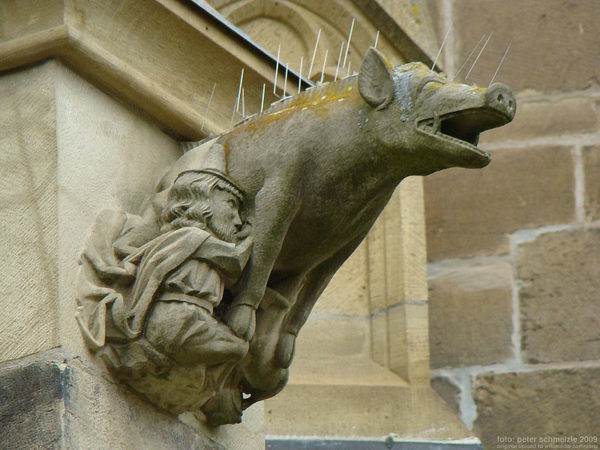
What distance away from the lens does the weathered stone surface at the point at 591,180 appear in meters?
5.27

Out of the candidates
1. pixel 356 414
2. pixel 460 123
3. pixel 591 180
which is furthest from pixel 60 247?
pixel 591 180

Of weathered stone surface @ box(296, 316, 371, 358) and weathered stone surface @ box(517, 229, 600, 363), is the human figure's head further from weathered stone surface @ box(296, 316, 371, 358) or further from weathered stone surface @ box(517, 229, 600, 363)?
weathered stone surface @ box(517, 229, 600, 363)

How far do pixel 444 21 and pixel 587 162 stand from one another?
701 millimetres

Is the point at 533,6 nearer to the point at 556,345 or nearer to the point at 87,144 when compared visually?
the point at 556,345

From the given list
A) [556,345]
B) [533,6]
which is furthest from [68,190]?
[533,6]

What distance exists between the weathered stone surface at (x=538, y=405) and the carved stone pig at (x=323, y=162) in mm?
1943

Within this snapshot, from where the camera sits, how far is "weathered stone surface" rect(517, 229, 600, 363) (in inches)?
199

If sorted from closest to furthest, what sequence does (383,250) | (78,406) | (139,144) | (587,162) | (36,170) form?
(78,406) → (36,170) → (139,144) → (383,250) → (587,162)

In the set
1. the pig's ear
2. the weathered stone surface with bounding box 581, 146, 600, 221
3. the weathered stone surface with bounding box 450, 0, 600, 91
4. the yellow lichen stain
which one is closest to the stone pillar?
the yellow lichen stain

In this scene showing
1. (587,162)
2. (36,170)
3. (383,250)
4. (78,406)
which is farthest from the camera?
(587,162)

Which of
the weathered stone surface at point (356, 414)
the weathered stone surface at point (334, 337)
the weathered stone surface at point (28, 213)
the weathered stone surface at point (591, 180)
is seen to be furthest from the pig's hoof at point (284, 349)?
the weathered stone surface at point (591, 180)

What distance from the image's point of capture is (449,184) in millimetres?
5398

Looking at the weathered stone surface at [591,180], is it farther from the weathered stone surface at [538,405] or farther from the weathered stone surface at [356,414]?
the weathered stone surface at [356,414]

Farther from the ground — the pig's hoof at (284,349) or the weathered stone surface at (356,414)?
the weathered stone surface at (356,414)
